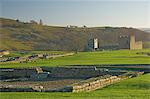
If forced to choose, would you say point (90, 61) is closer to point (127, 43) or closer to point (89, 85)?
point (89, 85)

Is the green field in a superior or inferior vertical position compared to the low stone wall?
inferior

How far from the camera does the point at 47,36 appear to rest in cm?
12631

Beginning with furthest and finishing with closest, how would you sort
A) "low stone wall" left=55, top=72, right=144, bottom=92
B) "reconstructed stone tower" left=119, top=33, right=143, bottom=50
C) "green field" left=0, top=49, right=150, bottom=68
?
1. "reconstructed stone tower" left=119, top=33, right=143, bottom=50
2. "green field" left=0, top=49, right=150, bottom=68
3. "low stone wall" left=55, top=72, right=144, bottom=92

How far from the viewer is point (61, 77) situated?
34.9 m

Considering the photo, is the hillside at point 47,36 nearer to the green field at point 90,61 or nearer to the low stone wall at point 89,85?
the green field at point 90,61

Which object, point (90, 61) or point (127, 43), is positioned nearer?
point (90, 61)

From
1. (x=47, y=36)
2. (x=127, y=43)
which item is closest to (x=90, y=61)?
(x=127, y=43)

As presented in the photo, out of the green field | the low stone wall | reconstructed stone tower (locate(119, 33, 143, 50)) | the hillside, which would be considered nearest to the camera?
the low stone wall

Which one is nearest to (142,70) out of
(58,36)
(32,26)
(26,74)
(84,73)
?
(84,73)

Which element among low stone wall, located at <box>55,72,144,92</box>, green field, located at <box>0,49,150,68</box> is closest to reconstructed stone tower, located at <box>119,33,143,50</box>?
green field, located at <box>0,49,150,68</box>

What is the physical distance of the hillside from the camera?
107775mm

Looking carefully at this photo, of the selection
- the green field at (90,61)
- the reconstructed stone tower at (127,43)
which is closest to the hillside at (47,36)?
the reconstructed stone tower at (127,43)

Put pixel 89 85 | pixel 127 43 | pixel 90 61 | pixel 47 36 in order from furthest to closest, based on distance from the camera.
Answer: pixel 47 36, pixel 127 43, pixel 90 61, pixel 89 85

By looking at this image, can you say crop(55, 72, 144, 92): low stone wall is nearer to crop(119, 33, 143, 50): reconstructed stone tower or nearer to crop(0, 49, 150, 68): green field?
crop(0, 49, 150, 68): green field
